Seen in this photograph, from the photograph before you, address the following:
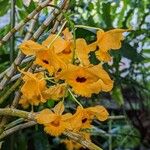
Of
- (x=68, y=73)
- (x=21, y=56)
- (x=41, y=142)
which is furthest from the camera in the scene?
(x=41, y=142)

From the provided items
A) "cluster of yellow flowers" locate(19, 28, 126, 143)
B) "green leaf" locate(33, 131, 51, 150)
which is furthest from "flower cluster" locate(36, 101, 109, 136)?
"green leaf" locate(33, 131, 51, 150)

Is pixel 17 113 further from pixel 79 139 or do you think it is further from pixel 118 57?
pixel 118 57

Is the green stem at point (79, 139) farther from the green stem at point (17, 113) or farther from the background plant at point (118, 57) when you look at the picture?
the background plant at point (118, 57)

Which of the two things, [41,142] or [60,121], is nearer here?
[60,121]

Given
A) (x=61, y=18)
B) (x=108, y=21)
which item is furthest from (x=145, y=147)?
(x=61, y=18)

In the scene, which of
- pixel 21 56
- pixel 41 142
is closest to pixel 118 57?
pixel 41 142

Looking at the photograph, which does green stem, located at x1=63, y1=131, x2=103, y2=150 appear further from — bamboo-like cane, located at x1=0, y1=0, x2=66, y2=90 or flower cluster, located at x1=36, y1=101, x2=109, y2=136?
bamboo-like cane, located at x1=0, y1=0, x2=66, y2=90

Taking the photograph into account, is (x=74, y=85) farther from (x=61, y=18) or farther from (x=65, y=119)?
(x=61, y=18)

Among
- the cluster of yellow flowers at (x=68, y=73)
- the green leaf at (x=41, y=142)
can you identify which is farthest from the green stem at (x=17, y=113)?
the green leaf at (x=41, y=142)
